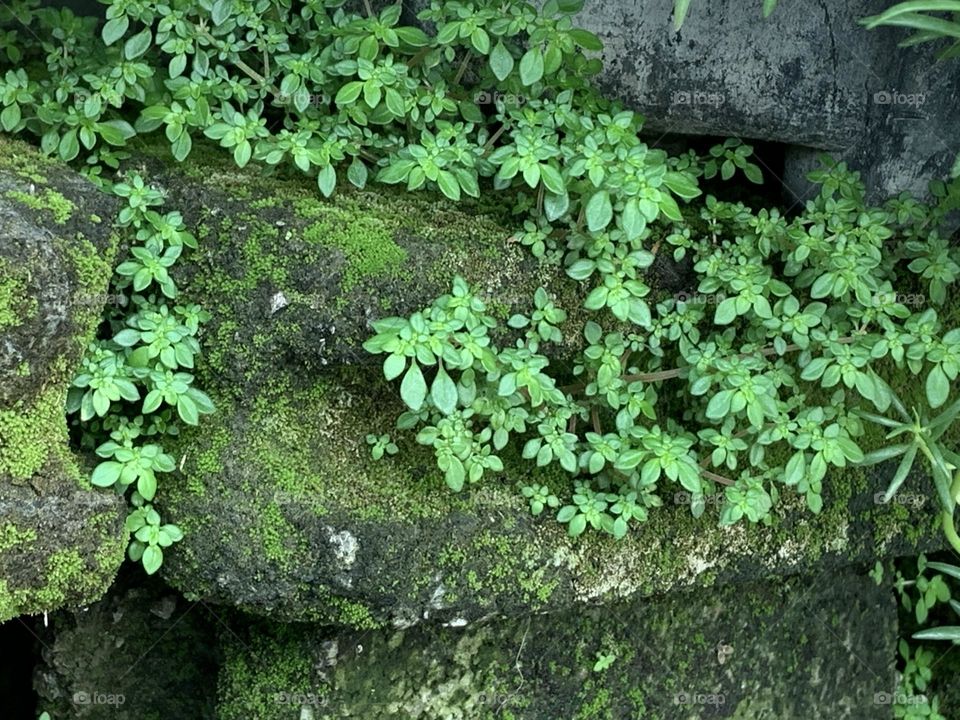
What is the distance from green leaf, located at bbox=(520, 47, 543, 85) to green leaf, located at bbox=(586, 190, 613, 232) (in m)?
0.33

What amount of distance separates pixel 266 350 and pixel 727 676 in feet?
5.21

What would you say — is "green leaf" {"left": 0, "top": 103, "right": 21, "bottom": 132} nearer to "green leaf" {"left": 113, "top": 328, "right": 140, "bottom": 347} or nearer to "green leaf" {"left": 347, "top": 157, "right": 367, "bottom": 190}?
"green leaf" {"left": 113, "top": 328, "right": 140, "bottom": 347}

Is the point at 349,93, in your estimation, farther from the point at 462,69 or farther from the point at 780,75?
the point at 780,75

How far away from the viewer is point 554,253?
2775mm

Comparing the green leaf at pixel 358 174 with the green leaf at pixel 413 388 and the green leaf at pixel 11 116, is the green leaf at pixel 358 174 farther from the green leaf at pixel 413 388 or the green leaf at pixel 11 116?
the green leaf at pixel 11 116

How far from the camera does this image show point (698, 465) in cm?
272

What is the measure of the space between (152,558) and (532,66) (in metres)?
1.40

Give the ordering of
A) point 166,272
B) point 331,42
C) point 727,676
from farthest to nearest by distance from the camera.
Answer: point 727,676
point 331,42
point 166,272

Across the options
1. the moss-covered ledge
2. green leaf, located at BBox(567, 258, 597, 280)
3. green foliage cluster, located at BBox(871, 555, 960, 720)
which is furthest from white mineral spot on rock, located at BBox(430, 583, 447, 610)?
green foliage cluster, located at BBox(871, 555, 960, 720)

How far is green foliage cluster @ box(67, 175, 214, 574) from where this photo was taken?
8.19ft

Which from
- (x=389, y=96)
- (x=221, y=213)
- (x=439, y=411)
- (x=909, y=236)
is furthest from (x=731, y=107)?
(x=221, y=213)

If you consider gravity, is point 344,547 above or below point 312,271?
below

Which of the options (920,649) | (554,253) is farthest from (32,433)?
(920,649)

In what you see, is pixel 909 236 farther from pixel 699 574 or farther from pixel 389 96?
pixel 389 96
